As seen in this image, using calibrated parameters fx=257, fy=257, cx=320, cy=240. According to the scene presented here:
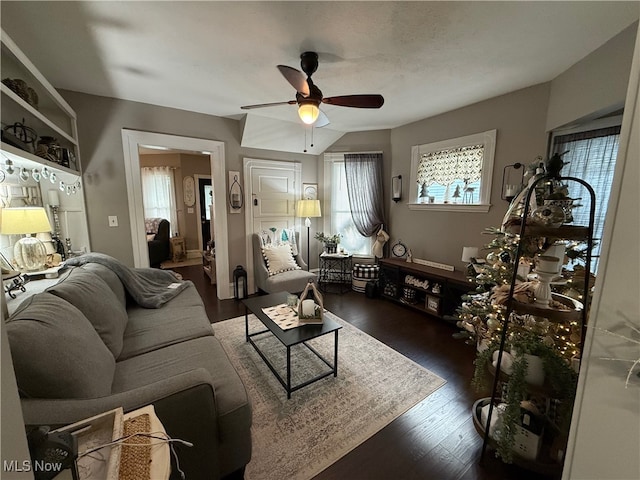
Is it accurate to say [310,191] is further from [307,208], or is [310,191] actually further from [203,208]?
[203,208]

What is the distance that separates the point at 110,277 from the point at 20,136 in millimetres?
1206

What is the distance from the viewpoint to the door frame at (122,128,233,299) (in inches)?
117

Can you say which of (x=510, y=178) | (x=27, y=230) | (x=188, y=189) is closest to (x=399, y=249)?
(x=510, y=178)

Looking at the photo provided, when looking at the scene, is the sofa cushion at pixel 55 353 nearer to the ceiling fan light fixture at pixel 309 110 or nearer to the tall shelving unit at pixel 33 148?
the tall shelving unit at pixel 33 148

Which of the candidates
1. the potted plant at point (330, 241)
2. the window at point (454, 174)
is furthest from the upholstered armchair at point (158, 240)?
the window at point (454, 174)

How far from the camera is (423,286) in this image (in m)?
3.28

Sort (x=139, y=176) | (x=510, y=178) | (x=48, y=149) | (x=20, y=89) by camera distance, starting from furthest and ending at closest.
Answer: (x=139, y=176) → (x=510, y=178) → (x=48, y=149) → (x=20, y=89)

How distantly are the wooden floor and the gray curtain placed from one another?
190 centimetres

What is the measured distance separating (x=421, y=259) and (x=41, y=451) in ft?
12.2

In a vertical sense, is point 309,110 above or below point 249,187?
above

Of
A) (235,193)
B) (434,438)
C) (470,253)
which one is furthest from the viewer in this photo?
(235,193)

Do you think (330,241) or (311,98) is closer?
(311,98)

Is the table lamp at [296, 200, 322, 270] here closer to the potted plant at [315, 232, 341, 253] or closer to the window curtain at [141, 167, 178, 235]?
the potted plant at [315, 232, 341, 253]

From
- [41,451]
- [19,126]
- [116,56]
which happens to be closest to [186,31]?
[116,56]
